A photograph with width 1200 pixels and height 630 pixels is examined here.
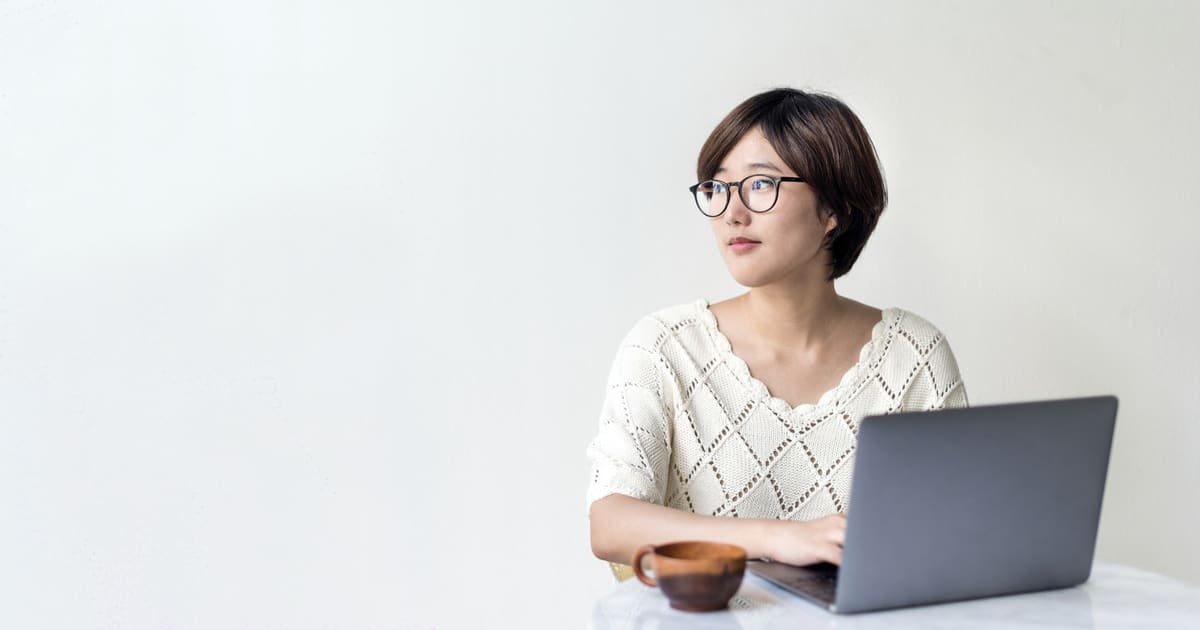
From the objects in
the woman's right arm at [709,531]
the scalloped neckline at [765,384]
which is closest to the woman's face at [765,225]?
the scalloped neckline at [765,384]

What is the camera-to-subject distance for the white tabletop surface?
116cm

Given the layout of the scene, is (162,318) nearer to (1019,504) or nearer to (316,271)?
(316,271)

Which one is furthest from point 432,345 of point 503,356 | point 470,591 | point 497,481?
point 470,591

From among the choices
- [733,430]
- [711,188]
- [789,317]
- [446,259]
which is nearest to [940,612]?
[733,430]

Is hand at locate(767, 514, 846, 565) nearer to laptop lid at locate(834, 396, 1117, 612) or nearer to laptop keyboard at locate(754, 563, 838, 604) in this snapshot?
laptop keyboard at locate(754, 563, 838, 604)

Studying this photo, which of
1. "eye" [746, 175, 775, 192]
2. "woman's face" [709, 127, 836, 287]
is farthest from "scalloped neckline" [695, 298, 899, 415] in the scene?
"eye" [746, 175, 775, 192]

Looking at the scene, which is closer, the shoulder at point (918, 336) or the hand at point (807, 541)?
the hand at point (807, 541)

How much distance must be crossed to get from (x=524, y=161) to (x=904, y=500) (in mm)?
1384

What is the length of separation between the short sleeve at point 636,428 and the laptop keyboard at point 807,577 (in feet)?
1.19

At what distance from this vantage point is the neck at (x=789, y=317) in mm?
1911

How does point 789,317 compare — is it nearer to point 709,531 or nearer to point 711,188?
point 711,188

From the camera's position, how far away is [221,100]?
7.30ft

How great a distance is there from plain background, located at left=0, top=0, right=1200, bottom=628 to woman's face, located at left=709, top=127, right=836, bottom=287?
53 cm

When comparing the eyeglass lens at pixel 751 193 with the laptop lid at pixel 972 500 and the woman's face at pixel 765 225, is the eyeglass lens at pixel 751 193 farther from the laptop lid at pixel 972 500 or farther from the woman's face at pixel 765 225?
the laptop lid at pixel 972 500
